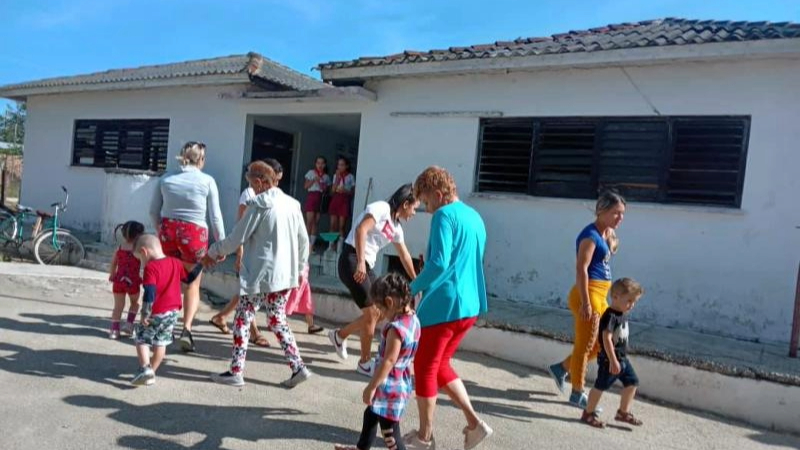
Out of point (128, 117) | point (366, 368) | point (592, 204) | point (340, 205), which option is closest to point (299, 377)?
point (366, 368)

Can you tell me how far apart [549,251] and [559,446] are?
3.83 meters

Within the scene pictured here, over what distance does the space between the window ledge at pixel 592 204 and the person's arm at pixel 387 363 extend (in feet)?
15.7

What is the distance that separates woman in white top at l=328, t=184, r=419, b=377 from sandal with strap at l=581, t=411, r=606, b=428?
66.7 inches

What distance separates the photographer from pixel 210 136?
10.5 metres

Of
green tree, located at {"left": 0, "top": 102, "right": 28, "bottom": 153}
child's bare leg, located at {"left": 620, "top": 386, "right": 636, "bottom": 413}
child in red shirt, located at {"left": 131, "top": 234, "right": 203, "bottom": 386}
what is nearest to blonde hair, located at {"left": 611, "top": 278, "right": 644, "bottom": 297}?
child's bare leg, located at {"left": 620, "top": 386, "right": 636, "bottom": 413}

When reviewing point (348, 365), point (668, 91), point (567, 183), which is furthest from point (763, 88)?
point (348, 365)

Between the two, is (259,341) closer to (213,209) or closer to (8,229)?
(213,209)

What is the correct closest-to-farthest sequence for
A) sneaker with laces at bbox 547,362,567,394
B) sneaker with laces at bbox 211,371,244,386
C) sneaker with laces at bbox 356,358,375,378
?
1. sneaker with laces at bbox 211,371,244,386
2. sneaker with laces at bbox 547,362,567,394
3. sneaker with laces at bbox 356,358,375,378

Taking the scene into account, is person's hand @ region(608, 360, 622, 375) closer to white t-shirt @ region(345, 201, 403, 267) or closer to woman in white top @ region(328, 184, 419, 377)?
woman in white top @ region(328, 184, 419, 377)

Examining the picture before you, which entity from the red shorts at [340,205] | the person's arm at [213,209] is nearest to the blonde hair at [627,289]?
the person's arm at [213,209]

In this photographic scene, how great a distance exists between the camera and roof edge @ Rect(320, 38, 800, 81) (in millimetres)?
5871

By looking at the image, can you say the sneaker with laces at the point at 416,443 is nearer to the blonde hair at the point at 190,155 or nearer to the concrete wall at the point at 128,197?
the blonde hair at the point at 190,155

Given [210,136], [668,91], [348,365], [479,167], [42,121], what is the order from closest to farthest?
[348,365]
[668,91]
[479,167]
[210,136]
[42,121]

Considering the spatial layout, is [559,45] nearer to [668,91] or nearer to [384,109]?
[668,91]
